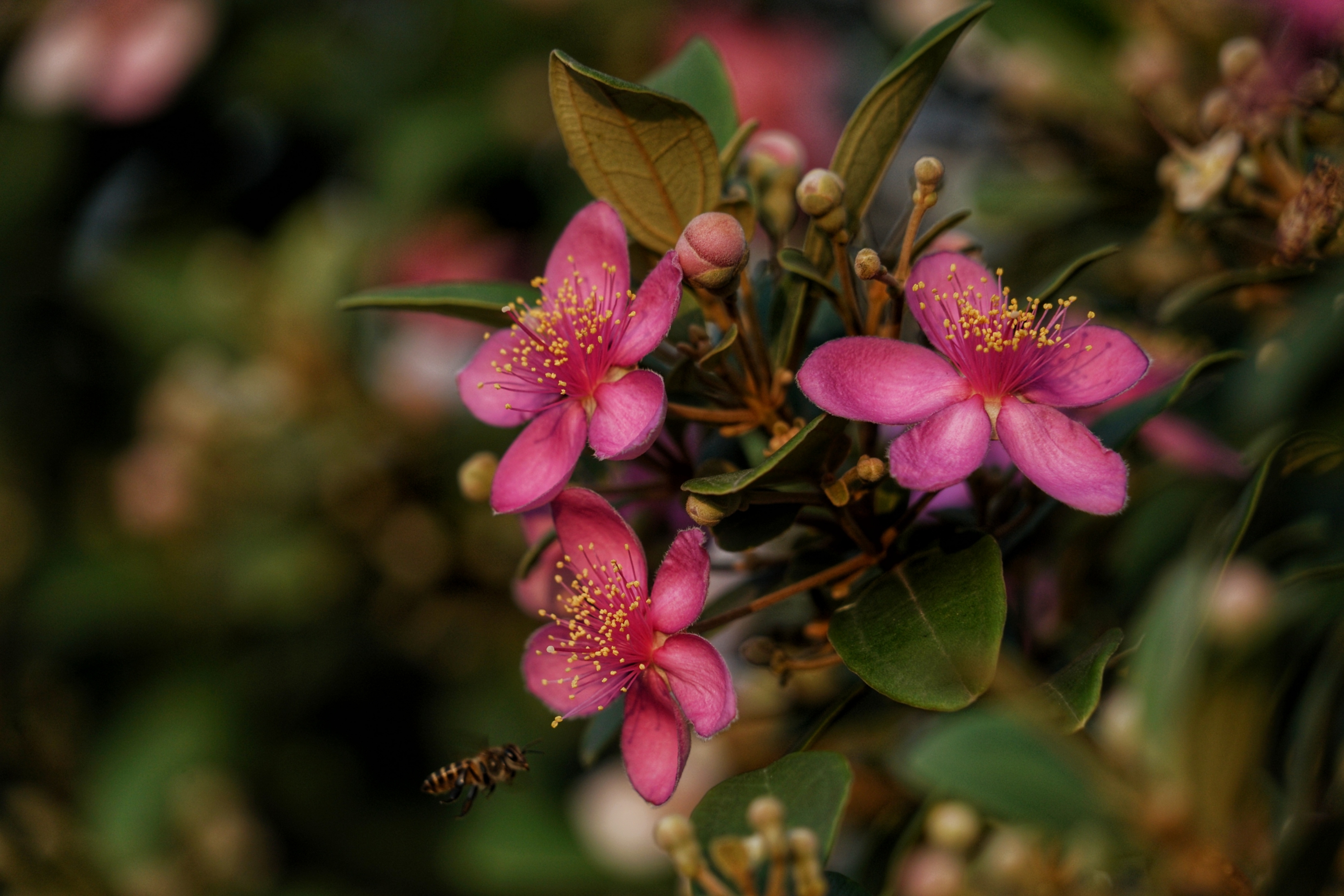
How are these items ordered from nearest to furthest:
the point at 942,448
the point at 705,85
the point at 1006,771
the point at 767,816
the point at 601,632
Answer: the point at 1006,771, the point at 767,816, the point at 942,448, the point at 601,632, the point at 705,85

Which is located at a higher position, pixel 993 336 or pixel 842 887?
pixel 993 336

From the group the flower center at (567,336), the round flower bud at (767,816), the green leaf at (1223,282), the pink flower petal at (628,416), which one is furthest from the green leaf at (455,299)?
the green leaf at (1223,282)

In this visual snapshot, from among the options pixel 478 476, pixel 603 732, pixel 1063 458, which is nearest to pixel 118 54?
pixel 478 476

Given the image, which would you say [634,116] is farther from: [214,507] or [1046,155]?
[214,507]

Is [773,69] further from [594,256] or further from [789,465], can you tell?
[789,465]

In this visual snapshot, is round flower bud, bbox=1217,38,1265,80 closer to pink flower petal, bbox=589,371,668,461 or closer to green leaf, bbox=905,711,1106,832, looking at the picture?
pink flower petal, bbox=589,371,668,461

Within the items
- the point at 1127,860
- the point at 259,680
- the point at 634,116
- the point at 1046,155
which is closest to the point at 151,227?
the point at 259,680

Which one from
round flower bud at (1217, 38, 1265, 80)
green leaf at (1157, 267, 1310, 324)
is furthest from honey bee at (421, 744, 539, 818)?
round flower bud at (1217, 38, 1265, 80)
